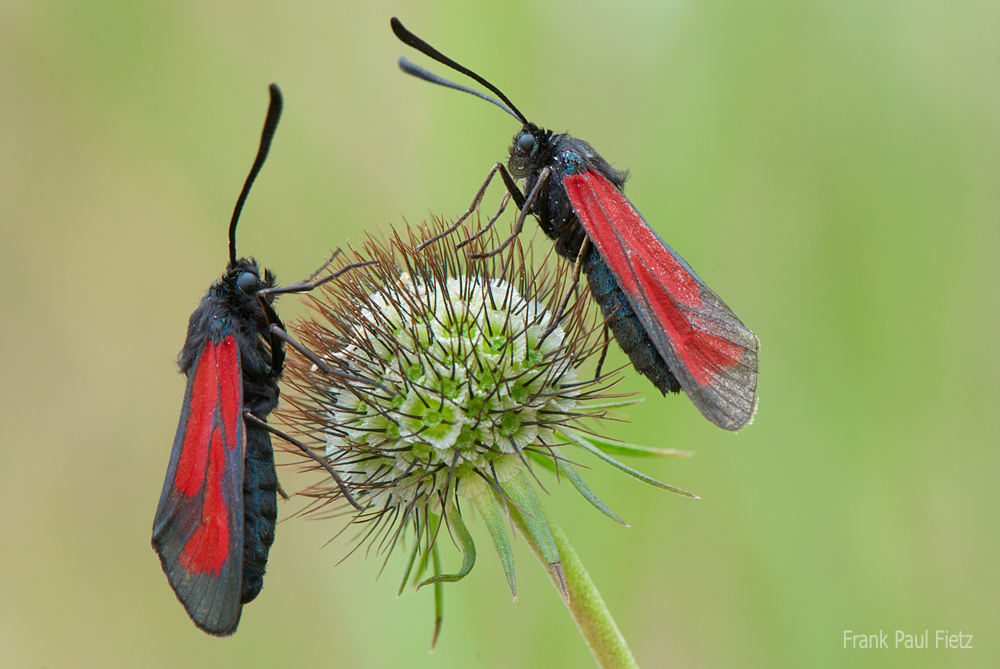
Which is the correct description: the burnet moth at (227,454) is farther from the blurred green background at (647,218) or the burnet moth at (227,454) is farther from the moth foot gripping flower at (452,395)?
the blurred green background at (647,218)

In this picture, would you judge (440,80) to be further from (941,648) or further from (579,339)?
(941,648)

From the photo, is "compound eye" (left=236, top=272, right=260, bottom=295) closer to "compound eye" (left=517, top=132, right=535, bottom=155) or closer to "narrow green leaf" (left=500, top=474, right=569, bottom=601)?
"compound eye" (left=517, top=132, right=535, bottom=155)

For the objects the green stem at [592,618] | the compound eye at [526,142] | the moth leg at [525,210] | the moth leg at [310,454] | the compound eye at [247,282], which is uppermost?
the compound eye at [526,142]

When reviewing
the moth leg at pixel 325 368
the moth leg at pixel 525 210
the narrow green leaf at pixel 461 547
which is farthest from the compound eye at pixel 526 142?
the narrow green leaf at pixel 461 547

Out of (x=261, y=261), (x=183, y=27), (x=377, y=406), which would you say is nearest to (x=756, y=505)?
(x=377, y=406)

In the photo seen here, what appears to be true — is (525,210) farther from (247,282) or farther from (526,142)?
(247,282)

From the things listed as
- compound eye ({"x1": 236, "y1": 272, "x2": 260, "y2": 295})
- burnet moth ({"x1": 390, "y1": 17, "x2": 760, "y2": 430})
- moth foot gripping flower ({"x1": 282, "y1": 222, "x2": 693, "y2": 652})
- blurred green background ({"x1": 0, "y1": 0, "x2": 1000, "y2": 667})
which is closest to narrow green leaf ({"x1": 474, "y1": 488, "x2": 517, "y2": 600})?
moth foot gripping flower ({"x1": 282, "y1": 222, "x2": 693, "y2": 652})

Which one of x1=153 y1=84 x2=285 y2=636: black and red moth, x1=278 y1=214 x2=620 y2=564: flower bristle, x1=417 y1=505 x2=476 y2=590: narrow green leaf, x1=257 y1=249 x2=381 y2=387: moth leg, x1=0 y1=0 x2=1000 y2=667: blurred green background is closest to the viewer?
x1=417 y1=505 x2=476 y2=590: narrow green leaf
